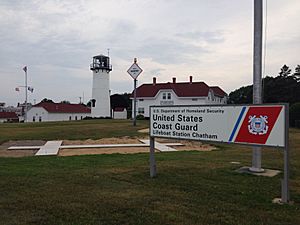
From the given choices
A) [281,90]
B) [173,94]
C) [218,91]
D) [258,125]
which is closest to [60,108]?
[173,94]

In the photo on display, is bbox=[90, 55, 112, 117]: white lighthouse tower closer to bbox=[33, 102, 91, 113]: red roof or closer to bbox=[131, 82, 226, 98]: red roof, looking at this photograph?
bbox=[131, 82, 226, 98]: red roof

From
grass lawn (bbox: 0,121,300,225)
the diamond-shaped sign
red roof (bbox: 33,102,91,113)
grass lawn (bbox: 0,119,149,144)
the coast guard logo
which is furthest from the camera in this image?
red roof (bbox: 33,102,91,113)

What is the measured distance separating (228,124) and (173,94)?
2023 inches

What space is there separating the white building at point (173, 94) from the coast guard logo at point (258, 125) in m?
49.1

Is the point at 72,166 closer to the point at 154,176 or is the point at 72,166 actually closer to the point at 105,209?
the point at 154,176

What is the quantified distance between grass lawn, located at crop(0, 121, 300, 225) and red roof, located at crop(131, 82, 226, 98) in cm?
4856

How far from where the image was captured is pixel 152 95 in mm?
59594

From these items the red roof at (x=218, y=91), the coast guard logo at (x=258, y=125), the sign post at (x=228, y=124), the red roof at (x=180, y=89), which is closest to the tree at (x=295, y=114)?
the red roof at (x=180, y=89)

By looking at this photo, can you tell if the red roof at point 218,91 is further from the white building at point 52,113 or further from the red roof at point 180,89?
the white building at point 52,113

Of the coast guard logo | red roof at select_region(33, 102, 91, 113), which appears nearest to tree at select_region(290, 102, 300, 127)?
the coast guard logo

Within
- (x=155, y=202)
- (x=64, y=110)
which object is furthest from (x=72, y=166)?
(x=64, y=110)

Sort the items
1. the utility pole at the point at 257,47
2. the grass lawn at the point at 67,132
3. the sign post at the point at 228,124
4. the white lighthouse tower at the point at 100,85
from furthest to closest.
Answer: the white lighthouse tower at the point at 100,85 < the grass lawn at the point at 67,132 < the utility pole at the point at 257,47 < the sign post at the point at 228,124

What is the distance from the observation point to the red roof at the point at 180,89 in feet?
188

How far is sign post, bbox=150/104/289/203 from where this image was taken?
590 centimetres
